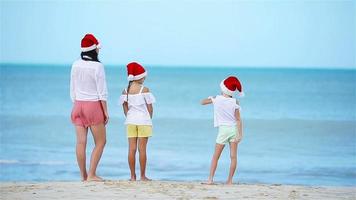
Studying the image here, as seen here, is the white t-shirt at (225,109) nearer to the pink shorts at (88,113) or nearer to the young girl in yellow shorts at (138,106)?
the young girl in yellow shorts at (138,106)

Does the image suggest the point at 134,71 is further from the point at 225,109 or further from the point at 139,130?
the point at 225,109

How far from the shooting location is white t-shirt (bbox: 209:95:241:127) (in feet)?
32.3

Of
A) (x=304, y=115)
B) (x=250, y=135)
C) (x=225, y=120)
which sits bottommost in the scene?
(x=225, y=120)

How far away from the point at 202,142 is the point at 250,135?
2.33 m

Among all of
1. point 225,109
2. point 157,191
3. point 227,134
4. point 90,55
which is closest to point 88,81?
point 90,55

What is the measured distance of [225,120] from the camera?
9922mm

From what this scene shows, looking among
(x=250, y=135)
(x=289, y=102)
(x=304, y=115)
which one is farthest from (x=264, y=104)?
(x=250, y=135)

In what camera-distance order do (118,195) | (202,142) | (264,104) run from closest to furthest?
(118,195) < (202,142) < (264,104)

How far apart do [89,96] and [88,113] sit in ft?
0.62

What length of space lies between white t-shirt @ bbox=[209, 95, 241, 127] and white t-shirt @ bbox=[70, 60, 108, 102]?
1.28 m

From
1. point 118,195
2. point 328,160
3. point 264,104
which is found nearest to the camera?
point 118,195

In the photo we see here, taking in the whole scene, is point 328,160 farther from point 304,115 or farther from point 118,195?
point 304,115

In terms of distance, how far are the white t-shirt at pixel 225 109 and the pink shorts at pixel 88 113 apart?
1.29m

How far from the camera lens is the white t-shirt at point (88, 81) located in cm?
950
